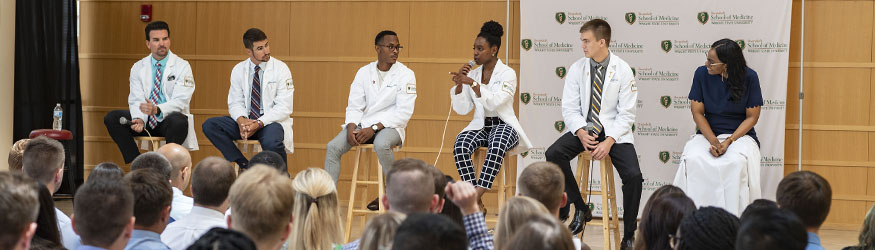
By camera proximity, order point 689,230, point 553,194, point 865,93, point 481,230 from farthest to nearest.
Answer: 1. point 865,93
2. point 553,194
3. point 481,230
4. point 689,230

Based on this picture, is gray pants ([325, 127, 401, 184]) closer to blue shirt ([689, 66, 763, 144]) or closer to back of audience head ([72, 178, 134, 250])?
blue shirt ([689, 66, 763, 144])

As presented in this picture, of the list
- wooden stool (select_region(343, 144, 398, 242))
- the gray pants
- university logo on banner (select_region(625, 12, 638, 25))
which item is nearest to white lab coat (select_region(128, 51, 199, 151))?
the gray pants

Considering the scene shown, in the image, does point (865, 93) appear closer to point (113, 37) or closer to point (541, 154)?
point (541, 154)

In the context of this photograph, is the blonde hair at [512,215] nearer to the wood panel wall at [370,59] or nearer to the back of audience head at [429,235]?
the back of audience head at [429,235]

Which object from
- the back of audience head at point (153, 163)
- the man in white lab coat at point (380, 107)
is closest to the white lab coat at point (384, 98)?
the man in white lab coat at point (380, 107)

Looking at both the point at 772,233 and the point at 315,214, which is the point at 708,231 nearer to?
the point at 772,233

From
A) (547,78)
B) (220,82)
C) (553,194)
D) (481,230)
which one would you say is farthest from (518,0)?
(481,230)

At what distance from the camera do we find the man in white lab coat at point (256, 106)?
5820 mm

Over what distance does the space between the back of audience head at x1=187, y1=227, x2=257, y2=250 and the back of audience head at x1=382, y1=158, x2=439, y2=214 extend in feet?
3.02

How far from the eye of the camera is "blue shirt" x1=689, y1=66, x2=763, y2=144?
5.49 metres

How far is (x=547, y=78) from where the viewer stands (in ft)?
21.7

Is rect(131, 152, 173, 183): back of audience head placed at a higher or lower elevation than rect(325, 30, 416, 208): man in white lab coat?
lower

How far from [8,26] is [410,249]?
19.9 feet

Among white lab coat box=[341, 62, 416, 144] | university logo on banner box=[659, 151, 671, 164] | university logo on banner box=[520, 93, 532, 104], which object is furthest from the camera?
university logo on banner box=[520, 93, 532, 104]
